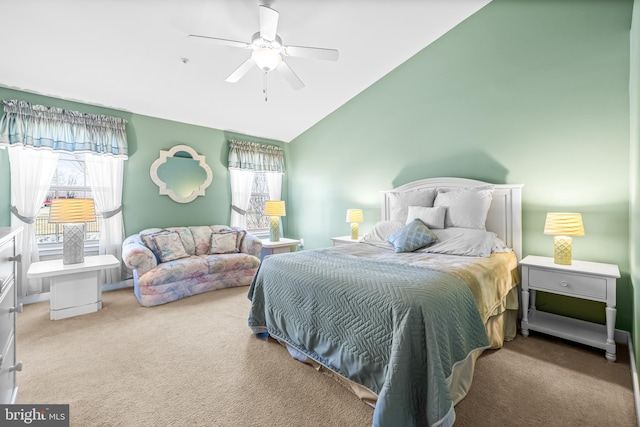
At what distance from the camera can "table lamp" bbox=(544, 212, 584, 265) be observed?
2.32 meters

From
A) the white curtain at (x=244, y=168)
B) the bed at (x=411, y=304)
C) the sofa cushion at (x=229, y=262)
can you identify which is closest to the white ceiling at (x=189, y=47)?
the white curtain at (x=244, y=168)

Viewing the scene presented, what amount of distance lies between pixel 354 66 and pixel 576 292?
3.34 meters

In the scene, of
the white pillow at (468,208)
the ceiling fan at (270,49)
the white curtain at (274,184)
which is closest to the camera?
the ceiling fan at (270,49)

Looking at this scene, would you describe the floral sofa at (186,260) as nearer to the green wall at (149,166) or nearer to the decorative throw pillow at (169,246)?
the decorative throw pillow at (169,246)

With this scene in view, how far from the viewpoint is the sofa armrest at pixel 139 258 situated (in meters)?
3.23

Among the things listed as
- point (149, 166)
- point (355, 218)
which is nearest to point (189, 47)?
point (149, 166)

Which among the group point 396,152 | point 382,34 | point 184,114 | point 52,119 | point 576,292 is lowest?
point 576,292

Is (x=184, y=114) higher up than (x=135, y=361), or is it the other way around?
(x=184, y=114)

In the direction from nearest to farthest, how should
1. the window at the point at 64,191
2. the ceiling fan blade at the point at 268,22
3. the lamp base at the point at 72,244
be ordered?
the ceiling fan blade at the point at 268,22, the lamp base at the point at 72,244, the window at the point at 64,191

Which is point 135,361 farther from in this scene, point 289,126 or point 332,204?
point 289,126

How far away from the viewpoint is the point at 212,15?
2559 mm

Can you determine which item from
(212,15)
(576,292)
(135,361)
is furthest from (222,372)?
(212,15)

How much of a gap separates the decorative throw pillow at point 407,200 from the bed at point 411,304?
20 centimetres

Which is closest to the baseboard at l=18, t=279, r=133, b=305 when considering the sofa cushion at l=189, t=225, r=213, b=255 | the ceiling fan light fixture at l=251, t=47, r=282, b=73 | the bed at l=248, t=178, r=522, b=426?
the sofa cushion at l=189, t=225, r=213, b=255
